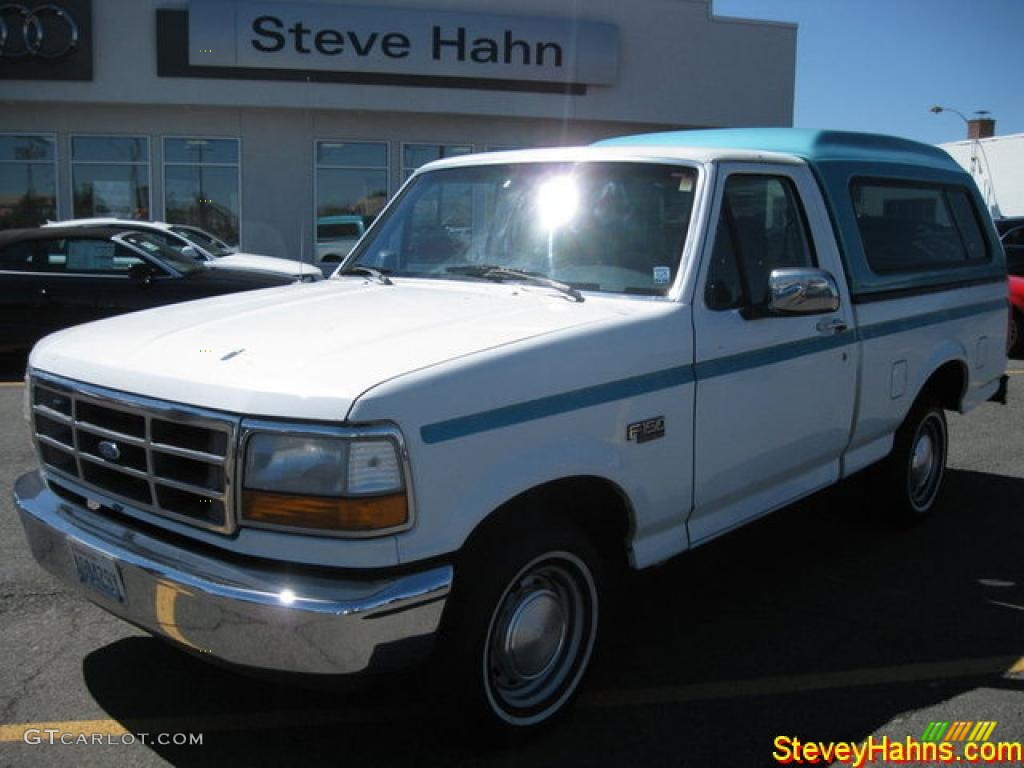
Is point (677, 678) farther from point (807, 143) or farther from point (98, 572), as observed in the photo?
point (807, 143)

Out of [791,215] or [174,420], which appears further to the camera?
[791,215]

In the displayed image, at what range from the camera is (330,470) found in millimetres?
2719

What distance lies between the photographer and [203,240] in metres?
15.9

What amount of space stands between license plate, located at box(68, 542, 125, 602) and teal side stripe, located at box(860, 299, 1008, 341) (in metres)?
3.38

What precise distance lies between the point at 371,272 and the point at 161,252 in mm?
7596

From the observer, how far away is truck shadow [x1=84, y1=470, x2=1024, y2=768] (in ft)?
10.8

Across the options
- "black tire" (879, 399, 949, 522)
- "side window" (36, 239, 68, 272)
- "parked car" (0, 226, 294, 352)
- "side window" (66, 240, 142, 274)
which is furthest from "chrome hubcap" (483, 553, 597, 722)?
"side window" (36, 239, 68, 272)

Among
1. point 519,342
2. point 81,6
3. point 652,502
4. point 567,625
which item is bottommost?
point 567,625

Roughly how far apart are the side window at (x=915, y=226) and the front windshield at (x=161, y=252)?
321 inches

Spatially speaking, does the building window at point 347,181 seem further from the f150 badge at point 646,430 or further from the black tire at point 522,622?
the black tire at point 522,622

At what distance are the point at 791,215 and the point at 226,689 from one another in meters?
3.11

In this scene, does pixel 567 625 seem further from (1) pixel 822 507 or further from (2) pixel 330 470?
(1) pixel 822 507

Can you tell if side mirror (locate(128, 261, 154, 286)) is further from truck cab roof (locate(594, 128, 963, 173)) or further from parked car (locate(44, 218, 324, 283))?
truck cab roof (locate(594, 128, 963, 173))

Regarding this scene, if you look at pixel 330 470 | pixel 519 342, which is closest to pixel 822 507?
pixel 519 342
